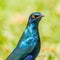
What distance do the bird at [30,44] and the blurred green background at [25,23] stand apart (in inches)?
49.0

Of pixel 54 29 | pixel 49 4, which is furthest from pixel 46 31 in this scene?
pixel 49 4

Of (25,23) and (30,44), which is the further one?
(25,23)

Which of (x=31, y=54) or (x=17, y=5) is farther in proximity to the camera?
(x=17, y=5)

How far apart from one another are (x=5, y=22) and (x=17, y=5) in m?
0.82

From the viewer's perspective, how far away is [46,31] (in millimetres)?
8031

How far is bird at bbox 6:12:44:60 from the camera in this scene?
5.21m

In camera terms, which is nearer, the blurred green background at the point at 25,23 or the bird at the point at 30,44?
the bird at the point at 30,44

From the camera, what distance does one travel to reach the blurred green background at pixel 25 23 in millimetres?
7267

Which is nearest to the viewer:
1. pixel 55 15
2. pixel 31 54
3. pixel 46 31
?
pixel 31 54

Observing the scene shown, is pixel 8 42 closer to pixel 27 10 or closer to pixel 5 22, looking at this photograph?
pixel 5 22

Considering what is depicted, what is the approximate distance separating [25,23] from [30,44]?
3.10 m

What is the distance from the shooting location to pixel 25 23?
838 centimetres

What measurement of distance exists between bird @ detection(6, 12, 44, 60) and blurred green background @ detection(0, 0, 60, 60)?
124cm

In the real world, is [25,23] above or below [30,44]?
below
